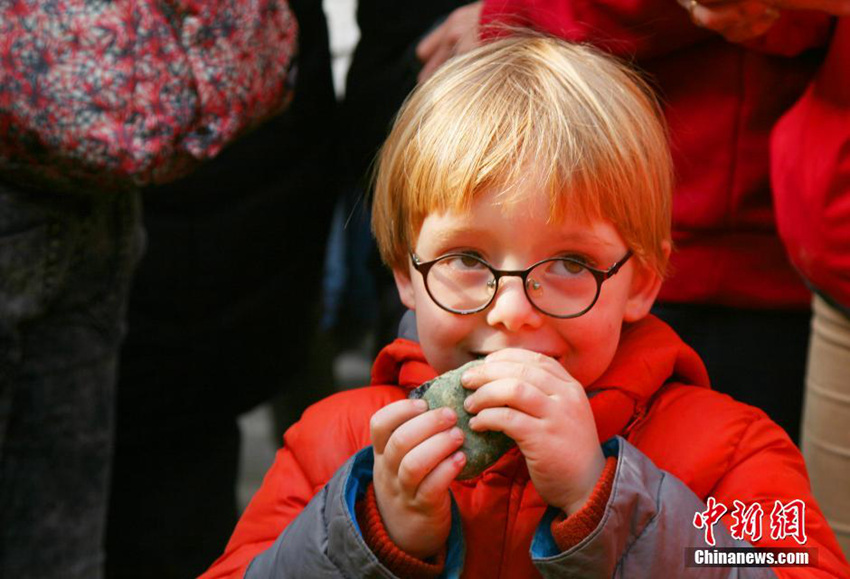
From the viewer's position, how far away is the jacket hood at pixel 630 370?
163 centimetres

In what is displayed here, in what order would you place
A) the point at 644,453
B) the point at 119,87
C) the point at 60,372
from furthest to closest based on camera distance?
the point at 60,372 < the point at 119,87 < the point at 644,453

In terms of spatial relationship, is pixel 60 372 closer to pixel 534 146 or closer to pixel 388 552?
pixel 388 552

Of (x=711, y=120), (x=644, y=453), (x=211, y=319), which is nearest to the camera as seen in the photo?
(x=644, y=453)

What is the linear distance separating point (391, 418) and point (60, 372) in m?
1.00

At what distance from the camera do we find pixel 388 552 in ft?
4.82

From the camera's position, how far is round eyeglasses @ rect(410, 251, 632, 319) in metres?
1.54

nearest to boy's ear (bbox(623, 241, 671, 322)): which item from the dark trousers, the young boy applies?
the young boy

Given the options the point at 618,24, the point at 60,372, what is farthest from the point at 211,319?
the point at 618,24

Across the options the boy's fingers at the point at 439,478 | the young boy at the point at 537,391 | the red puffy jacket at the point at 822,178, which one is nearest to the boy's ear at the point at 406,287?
the young boy at the point at 537,391

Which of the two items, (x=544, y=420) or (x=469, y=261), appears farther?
(x=469, y=261)

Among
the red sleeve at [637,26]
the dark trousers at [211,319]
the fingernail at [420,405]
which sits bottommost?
the dark trousers at [211,319]

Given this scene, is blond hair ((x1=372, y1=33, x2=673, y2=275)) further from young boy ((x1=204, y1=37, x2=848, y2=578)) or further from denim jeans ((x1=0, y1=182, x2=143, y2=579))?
denim jeans ((x1=0, y1=182, x2=143, y2=579))

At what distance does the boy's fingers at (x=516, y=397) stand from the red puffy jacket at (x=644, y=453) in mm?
202

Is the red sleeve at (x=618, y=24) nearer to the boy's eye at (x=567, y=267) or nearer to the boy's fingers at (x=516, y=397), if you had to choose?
the boy's eye at (x=567, y=267)
